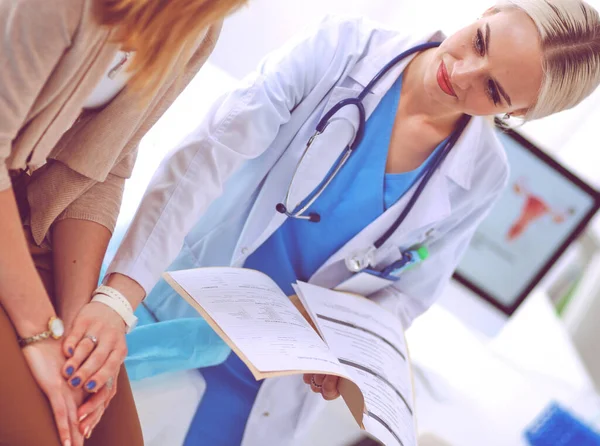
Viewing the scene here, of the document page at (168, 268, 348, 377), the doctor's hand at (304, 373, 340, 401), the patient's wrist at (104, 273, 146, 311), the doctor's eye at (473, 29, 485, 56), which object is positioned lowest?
the doctor's hand at (304, 373, 340, 401)

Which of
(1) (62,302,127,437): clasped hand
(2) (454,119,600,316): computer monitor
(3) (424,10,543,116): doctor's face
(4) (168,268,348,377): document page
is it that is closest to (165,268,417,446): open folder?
(4) (168,268,348,377): document page

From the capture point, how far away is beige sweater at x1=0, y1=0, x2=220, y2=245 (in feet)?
2.00

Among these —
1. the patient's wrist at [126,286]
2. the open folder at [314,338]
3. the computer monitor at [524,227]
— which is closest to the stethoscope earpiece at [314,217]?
the open folder at [314,338]

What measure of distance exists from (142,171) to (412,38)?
653 millimetres

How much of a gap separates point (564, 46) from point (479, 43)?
14cm

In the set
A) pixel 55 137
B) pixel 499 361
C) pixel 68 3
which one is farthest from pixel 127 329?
pixel 499 361

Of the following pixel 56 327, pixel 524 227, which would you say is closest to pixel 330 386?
pixel 56 327

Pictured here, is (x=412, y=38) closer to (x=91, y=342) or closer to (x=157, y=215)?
(x=157, y=215)

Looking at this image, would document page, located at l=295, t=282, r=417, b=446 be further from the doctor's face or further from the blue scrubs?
the doctor's face

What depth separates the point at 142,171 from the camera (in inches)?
52.3

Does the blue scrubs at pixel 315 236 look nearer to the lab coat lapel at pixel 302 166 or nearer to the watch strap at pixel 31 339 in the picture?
the lab coat lapel at pixel 302 166

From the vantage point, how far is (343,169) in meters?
1.14

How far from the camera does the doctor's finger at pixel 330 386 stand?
1.03 m

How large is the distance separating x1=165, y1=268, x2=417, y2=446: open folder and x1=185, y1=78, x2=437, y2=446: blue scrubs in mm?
127
